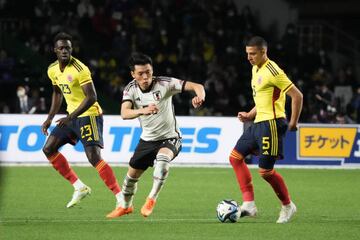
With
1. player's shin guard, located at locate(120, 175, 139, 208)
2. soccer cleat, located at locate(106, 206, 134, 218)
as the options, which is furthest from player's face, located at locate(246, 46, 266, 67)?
soccer cleat, located at locate(106, 206, 134, 218)

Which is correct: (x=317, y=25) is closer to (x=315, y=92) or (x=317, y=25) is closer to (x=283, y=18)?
(x=283, y=18)

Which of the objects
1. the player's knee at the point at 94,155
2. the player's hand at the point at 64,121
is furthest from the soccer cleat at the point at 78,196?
the player's hand at the point at 64,121

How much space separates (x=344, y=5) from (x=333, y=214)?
20.8m

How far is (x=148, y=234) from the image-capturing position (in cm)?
949

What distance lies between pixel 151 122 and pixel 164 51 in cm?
1521

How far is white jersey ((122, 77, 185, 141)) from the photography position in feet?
35.5

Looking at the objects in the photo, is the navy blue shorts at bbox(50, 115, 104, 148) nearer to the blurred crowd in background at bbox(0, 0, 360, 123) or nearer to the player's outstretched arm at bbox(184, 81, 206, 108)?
the player's outstretched arm at bbox(184, 81, 206, 108)

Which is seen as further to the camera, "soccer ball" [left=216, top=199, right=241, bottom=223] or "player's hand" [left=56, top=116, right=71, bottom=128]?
"player's hand" [left=56, top=116, right=71, bottom=128]

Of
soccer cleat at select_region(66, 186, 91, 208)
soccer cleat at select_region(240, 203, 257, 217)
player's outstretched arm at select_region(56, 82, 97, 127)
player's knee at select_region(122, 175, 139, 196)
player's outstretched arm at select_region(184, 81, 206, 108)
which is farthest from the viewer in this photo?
soccer cleat at select_region(66, 186, 91, 208)

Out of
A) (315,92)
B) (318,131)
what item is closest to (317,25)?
(315,92)

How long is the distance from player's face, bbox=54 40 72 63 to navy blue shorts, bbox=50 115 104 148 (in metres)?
0.78

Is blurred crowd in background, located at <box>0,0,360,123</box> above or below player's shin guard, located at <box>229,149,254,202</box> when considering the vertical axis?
below

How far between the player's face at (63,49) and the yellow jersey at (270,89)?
96.7 inches

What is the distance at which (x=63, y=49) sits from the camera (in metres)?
11.8
